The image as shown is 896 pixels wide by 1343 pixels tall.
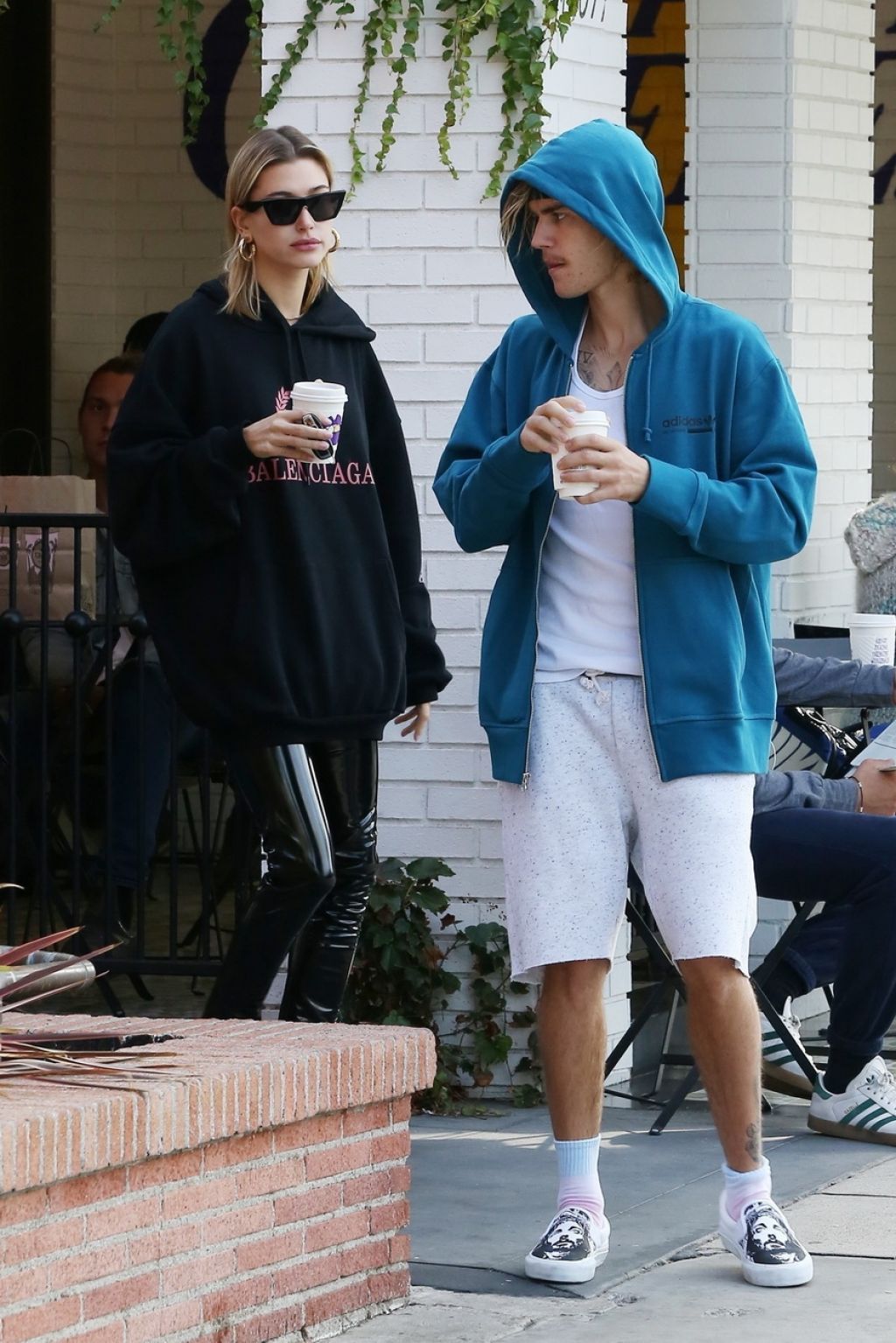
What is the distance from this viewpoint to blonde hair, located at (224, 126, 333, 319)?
15.6 feet

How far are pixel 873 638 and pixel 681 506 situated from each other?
72.5 inches

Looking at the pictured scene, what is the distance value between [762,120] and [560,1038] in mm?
3553

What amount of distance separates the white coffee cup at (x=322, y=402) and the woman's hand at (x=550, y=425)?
0.46 m

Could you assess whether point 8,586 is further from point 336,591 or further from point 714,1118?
point 714,1118

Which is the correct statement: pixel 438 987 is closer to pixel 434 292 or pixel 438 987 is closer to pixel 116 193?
pixel 434 292

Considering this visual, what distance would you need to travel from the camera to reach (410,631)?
5.04 meters

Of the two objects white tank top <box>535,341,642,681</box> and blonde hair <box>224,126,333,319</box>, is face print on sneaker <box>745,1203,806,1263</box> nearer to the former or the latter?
white tank top <box>535,341,642,681</box>

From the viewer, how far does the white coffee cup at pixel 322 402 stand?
427 centimetres

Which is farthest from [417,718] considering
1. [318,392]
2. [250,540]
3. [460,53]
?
[460,53]

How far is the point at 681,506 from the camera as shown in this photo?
396 centimetres

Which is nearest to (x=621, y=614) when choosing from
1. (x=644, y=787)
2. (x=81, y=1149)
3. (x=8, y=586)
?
(x=644, y=787)

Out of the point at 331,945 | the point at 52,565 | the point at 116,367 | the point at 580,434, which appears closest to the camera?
the point at 580,434

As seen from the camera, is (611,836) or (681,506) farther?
(611,836)

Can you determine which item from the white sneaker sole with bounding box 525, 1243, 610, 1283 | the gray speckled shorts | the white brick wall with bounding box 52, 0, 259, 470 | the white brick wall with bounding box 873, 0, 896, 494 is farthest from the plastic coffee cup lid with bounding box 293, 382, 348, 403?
the white brick wall with bounding box 873, 0, 896, 494
